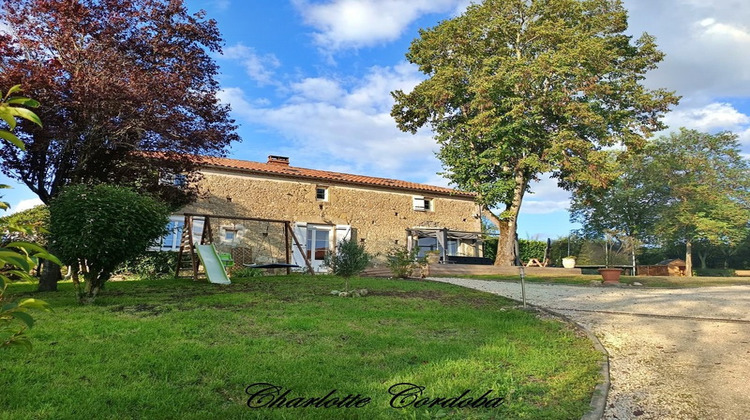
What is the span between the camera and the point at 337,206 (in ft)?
Result: 66.4

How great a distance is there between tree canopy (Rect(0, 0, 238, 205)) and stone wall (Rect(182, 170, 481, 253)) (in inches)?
292

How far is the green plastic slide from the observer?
11389 millimetres

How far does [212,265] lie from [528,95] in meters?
14.9

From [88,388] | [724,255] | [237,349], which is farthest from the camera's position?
[724,255]

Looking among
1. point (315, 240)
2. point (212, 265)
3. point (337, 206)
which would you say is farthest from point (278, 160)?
point (212, 265)

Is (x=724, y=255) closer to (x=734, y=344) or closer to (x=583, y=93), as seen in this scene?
(x=583, y=93)

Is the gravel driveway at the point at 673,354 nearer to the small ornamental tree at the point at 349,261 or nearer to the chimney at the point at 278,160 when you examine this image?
the small ornamental tree at the point at 349,261

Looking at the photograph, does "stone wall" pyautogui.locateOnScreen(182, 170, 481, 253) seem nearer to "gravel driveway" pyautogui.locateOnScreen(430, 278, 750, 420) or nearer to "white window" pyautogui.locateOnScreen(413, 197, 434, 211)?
"white window" pyautogui.locateOnScreen(413, 197, 434, 211)

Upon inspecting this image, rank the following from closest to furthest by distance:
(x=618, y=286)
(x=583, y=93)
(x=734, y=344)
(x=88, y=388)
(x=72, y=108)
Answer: (x=88, y=388) → (x=734, y=344) → (x=72, y=108) → (x=618, y=286) → (x=583, y=93)

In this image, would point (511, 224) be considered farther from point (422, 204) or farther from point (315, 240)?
point (315, 240)

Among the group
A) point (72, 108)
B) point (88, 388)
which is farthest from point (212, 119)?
point (88, 388)

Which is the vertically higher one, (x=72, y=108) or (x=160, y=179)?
(x=72, y=108)

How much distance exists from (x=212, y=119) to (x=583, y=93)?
15.6m

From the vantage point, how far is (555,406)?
3.36 m
